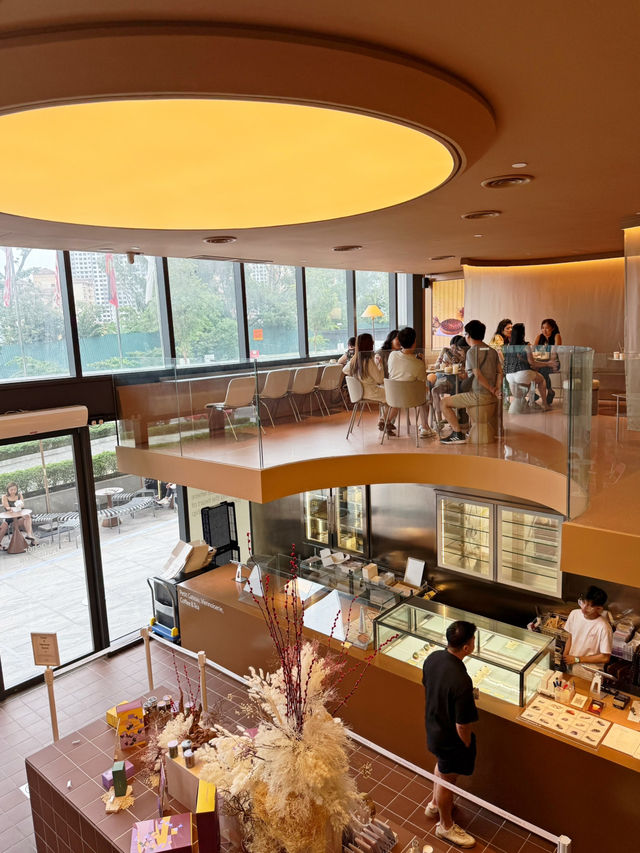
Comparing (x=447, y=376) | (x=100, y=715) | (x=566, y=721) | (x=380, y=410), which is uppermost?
(x=447, y=376)

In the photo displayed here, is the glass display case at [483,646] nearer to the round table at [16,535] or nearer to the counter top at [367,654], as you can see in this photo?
the counter top at [367,654]

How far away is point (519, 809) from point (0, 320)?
770 cm

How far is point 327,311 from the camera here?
38.6 feet

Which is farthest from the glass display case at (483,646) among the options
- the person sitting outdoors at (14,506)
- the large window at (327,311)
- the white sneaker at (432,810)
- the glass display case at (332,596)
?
the large window at (327,311)

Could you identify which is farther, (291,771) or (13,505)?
(13,505)

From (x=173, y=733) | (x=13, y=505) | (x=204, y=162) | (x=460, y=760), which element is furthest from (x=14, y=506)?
(x=460, y=760)

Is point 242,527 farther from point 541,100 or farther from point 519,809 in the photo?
point 541,100

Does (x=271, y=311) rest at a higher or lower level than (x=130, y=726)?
higher

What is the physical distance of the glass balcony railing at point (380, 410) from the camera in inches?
217

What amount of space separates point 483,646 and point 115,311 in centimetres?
648

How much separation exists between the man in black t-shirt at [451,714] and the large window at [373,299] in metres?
8.65

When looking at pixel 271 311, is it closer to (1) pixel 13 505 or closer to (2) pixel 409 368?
(2) pixel 409 368

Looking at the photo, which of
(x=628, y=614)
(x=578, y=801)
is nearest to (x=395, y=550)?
(x=628, y=614)

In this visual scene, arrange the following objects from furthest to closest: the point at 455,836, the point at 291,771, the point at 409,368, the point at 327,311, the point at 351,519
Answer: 1. the point at 327,311
2. the point at 351,519
3. the point at 409,368
4. the point at 455,836
5. the point at 291,771
